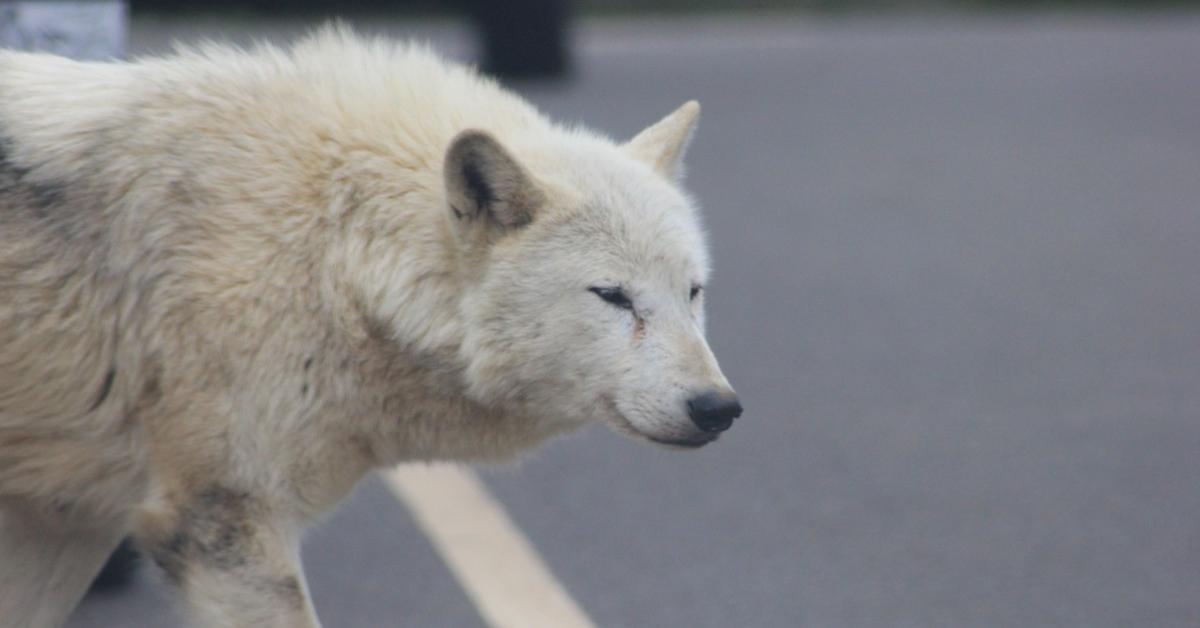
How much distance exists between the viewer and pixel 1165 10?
75.5 feet

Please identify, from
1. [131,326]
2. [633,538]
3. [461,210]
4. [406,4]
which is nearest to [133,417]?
[131,326]

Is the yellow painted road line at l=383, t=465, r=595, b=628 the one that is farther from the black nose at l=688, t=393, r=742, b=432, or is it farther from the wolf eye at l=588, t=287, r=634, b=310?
the black nose at l=688, t=393, r=742, b=432

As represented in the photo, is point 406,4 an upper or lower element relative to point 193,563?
lower

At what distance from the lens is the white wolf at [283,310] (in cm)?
378

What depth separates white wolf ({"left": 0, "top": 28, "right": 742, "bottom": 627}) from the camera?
3783 millimetres

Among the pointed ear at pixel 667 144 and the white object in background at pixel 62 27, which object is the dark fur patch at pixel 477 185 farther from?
the white object in background at pixel 62 27

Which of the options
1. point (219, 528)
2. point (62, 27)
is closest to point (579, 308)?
point (219, 528)

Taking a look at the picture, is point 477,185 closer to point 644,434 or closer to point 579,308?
point 579,308

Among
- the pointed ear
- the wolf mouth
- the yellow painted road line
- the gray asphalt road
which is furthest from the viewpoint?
the gray asphalt road

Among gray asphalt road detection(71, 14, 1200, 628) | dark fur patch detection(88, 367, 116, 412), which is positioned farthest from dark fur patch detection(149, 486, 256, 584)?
gray asphalt road detection(71, 14, 1200, 628)

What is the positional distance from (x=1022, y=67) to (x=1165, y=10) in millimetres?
5938

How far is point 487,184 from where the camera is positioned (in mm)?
3859

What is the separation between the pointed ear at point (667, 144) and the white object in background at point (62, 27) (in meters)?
1.82

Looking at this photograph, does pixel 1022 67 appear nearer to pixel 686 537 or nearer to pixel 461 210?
pixel 686 537
